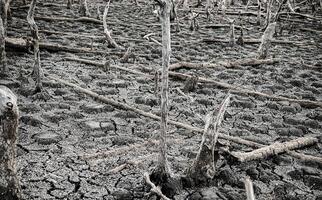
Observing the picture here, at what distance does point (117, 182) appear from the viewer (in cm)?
255

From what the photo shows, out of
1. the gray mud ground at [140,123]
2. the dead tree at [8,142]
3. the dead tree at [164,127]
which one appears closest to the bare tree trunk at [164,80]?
the dead tree at [164,127]

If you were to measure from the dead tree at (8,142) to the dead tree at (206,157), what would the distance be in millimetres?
1123

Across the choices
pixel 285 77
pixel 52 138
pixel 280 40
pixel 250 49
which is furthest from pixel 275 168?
pixel 280 40

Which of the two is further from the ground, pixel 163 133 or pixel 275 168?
pixel 163 133

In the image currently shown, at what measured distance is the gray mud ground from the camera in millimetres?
2564

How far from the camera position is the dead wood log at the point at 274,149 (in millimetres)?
2834

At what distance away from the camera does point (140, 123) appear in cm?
359

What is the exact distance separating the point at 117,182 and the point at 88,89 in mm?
1994

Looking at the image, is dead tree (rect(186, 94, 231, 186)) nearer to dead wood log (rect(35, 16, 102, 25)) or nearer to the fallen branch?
the fallen branch

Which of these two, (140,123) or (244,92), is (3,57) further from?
(244,92)

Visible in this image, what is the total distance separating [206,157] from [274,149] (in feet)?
2.72

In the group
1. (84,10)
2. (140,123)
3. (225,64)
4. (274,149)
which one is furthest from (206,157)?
(84,10)

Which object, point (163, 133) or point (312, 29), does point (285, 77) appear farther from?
point (312, 29)

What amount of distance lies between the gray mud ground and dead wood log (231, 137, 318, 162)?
58mm
